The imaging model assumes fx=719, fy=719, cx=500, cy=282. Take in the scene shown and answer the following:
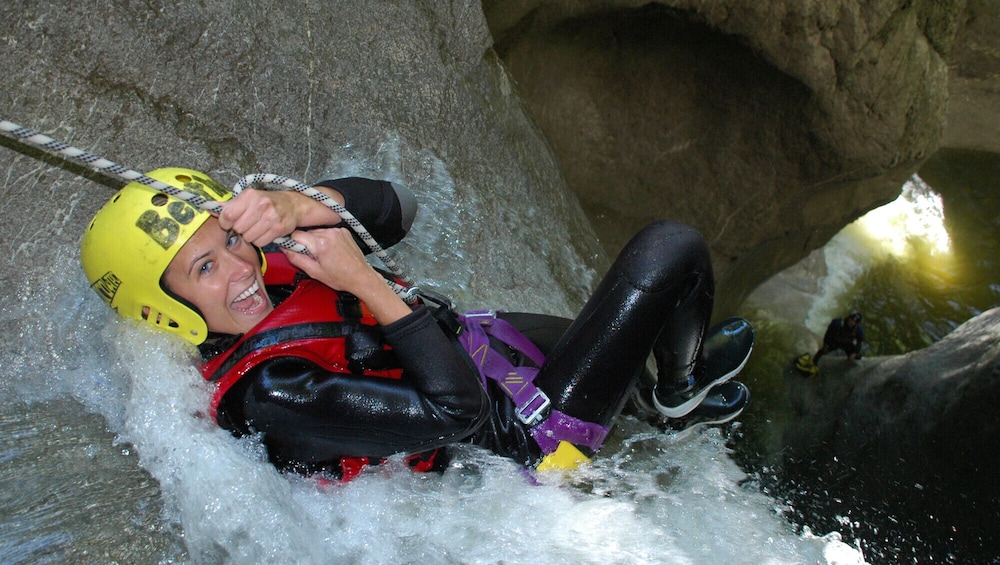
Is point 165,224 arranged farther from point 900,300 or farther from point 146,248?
point 900,300

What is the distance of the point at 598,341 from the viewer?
2154mm

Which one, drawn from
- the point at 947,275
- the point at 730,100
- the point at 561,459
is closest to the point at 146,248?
the point at 561,459

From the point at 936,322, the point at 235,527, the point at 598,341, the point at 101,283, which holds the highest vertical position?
the point at 101,283

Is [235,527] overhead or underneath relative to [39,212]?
underneath

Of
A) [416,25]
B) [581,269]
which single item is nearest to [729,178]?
[581,269]

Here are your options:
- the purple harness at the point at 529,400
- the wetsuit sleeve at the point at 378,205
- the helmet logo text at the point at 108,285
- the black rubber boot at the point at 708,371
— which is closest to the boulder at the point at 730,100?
the wetsuit sleeve at the point at 378,205

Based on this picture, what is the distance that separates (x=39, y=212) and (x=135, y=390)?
75 centimetres

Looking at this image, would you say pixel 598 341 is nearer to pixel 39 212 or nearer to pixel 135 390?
pixel 135 390

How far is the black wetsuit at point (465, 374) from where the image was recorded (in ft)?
5.84

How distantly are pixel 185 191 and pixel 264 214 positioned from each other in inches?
7.3

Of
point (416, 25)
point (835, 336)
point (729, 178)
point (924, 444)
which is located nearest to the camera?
point (416, 25)

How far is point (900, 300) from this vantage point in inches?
298

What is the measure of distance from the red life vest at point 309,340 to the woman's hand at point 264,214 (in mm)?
199

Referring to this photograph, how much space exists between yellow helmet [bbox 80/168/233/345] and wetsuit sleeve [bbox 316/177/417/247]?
416 mm
